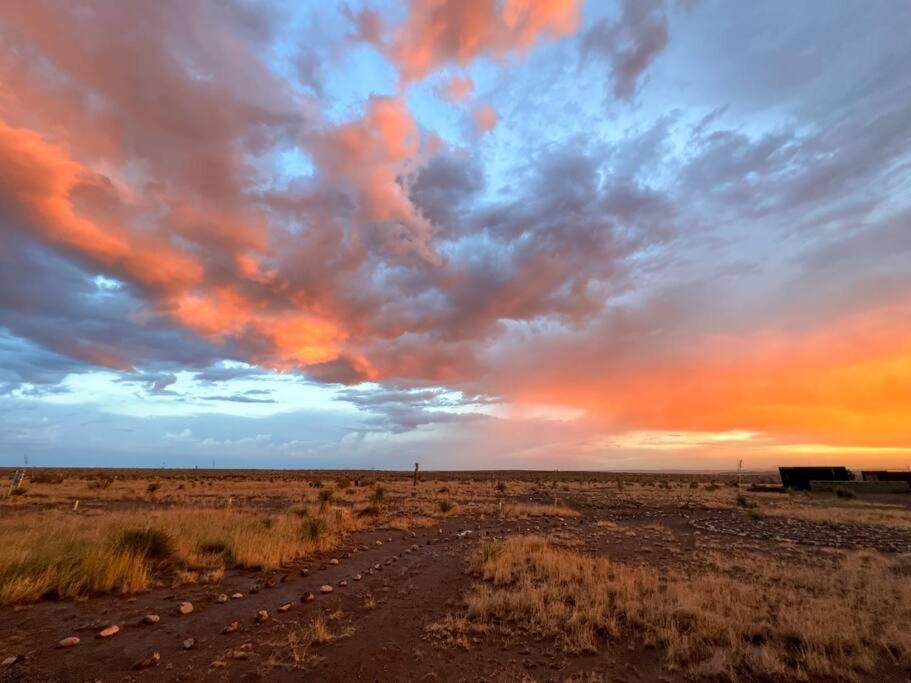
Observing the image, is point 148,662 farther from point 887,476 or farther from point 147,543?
point 887,476

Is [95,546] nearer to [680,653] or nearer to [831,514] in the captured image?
[680,653]

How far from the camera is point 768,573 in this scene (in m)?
14.4

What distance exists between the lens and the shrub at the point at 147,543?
13.2 meters

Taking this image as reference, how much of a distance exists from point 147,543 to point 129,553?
0.89 metres

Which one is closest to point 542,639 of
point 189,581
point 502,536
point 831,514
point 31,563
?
point 189,581

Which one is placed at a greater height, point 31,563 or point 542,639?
point 31,563

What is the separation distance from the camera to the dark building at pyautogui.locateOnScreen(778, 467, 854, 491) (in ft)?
200

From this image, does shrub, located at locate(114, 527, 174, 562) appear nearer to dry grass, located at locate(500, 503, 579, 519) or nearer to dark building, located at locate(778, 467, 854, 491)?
dry grass, located at locate(500, 503, 579, 519)

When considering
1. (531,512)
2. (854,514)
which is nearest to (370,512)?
(531,512)

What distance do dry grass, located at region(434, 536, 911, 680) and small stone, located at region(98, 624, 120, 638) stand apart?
18.3 ft

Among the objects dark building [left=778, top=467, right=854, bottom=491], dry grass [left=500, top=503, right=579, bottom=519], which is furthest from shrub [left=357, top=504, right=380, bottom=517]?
dark building [left=778, top=467, right=854, bottom=491]

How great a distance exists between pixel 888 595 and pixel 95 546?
19.1m

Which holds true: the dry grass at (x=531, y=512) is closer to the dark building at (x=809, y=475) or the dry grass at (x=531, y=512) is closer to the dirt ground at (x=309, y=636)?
the dirt ground at (x=309, y=636)

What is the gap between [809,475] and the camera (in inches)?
2468
